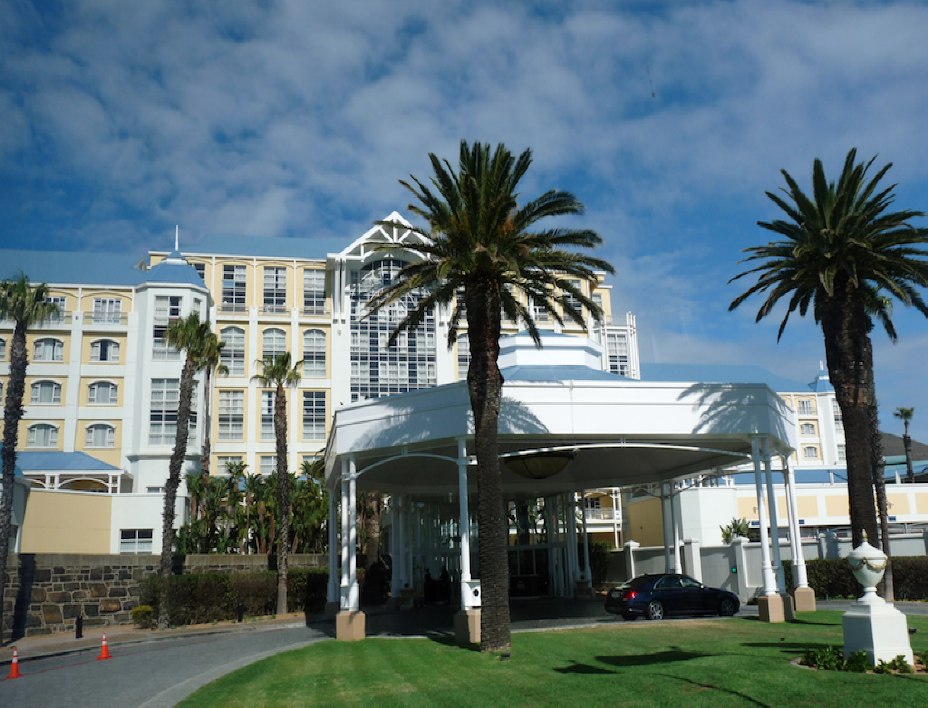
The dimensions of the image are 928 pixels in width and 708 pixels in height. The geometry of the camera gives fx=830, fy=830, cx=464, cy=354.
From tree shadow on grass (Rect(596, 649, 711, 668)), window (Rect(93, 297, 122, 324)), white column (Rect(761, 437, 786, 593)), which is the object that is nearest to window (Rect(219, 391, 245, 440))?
window (Rect(93, 297, 122, 324))

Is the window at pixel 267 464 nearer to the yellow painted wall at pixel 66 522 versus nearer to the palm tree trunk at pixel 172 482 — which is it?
the yellow painted wall at pixel 66 522

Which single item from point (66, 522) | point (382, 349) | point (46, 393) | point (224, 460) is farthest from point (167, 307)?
point (66, 522)

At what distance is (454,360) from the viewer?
6488 centimetres

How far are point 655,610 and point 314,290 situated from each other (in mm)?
46152

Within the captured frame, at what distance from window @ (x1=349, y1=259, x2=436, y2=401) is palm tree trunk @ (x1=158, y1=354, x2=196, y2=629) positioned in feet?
79.8

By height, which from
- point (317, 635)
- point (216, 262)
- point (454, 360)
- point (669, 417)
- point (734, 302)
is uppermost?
point (216, 262)

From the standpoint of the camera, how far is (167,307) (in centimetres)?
5697

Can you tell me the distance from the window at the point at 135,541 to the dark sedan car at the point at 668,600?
27.0 m

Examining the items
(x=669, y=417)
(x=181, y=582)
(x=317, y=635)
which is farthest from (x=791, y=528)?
(x=181, y=582)

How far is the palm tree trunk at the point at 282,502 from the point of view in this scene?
37.2 m

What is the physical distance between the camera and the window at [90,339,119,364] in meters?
57.8

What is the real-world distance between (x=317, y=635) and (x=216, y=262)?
43700 millimetres

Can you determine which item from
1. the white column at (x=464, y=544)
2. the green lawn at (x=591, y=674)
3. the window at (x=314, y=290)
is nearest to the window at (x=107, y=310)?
the window at (x=314, y=290)

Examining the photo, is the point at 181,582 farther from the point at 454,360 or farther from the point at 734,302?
the point at 454,360
